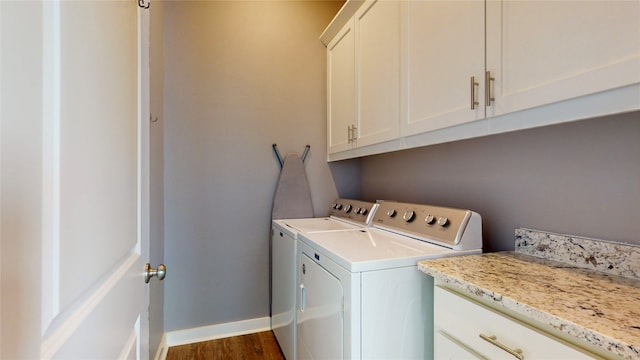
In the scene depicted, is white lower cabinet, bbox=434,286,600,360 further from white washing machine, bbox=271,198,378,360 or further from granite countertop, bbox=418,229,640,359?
white washing machine, bbox=271,198,378,360

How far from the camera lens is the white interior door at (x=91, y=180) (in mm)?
382

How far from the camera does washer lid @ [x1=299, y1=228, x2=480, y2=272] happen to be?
115cm

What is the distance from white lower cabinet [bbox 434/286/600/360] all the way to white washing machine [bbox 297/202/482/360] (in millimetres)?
129

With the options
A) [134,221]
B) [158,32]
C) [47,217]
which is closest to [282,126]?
[158,32]

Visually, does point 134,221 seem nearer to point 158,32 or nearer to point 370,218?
point 370,218

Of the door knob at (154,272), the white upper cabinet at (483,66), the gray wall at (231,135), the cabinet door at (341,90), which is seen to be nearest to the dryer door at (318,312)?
the door knob at (154,272)

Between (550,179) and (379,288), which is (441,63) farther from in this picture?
(379,288)

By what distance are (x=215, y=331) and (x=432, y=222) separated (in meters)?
1.87

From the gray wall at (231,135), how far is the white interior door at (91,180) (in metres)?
1.55

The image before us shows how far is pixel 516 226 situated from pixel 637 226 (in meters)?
0.41

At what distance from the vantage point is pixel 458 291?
39.1 inches

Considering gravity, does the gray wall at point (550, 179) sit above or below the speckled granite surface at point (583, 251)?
above

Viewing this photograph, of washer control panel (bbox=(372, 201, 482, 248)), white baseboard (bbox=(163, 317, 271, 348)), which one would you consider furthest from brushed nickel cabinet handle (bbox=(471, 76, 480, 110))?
white baseboard (bbox=(163, 317, 271, 348))

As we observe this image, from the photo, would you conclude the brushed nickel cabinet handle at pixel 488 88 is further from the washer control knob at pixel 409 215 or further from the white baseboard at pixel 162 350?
the white baseboard at pixel 162 350
